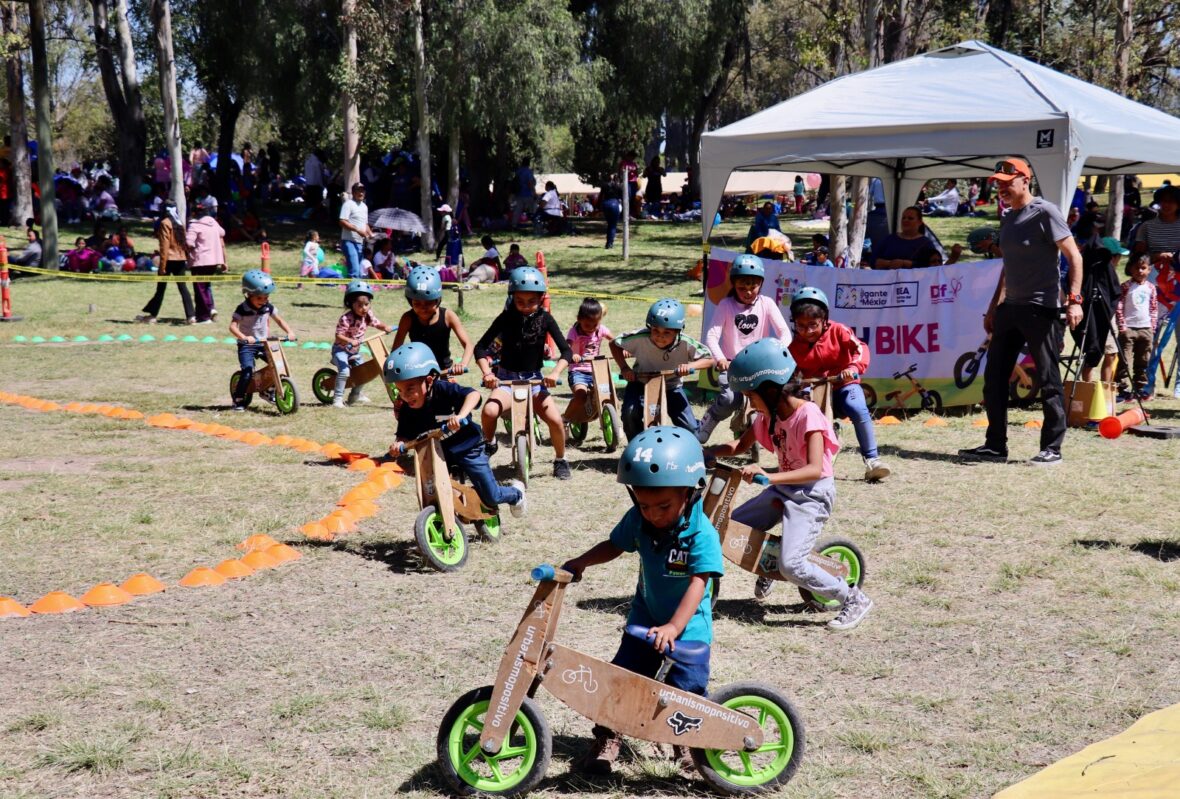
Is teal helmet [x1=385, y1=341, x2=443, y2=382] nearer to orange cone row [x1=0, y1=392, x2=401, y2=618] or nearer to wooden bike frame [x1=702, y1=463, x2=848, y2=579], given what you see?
orange cone row [x1=0, y1=392, x2=401, y2=618]

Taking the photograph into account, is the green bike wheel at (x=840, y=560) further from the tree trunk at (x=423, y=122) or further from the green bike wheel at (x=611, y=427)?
the tree trunk at (x=423, y=122)

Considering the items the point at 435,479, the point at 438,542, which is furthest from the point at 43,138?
the point at 438,542

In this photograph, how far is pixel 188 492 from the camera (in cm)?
894

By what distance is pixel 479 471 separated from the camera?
740 centimetres

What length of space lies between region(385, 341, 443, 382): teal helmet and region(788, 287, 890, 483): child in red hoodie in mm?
2671

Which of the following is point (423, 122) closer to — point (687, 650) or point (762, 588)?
point (762, 588)

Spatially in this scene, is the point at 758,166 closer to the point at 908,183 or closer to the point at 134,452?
the point at 908,183

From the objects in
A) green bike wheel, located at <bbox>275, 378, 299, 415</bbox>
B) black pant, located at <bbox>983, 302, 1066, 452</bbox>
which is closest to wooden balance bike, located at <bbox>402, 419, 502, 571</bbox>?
black pant, located at <bbox>983, 302, 1066, 452</bbox>

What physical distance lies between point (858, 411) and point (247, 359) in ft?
20.9

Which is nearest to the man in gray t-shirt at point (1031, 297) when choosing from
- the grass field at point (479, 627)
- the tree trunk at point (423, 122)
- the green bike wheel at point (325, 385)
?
the grass field at point (479, 627)

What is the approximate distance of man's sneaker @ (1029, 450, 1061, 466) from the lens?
9.55 m

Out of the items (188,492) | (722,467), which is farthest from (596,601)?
(188,492)

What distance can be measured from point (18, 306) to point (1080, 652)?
776 inches

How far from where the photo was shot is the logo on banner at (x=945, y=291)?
40.1 ft
